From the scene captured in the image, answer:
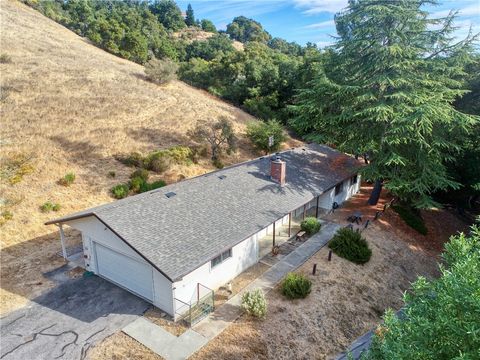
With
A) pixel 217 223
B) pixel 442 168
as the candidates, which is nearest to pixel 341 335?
pixel 217 223

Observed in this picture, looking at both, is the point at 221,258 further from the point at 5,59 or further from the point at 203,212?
the point at 5,59

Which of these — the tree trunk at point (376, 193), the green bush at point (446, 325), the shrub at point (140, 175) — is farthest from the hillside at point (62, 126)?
the green bush at point (446, 325)

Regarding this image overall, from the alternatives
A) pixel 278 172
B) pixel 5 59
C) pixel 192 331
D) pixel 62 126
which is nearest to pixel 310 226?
pixel 278 172

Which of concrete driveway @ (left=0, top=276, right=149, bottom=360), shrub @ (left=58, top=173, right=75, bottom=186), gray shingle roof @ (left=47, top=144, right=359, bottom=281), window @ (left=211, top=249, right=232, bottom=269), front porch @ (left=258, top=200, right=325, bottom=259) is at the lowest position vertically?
front porch @ (left=258, top=200, right=325, bottom=259)

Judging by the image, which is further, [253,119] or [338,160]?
[253,119]

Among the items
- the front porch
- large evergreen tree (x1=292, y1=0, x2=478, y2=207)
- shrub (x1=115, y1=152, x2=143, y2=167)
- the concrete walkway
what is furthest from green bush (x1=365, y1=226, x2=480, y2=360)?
shrub (x1=115, y1=152, x2=143, y2=167)

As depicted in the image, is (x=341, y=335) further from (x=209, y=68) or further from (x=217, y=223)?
(x=209, y=68)

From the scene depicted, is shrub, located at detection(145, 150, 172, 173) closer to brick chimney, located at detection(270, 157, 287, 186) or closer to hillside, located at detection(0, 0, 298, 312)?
hillside, located at detection(0, 0, 298, 312)
